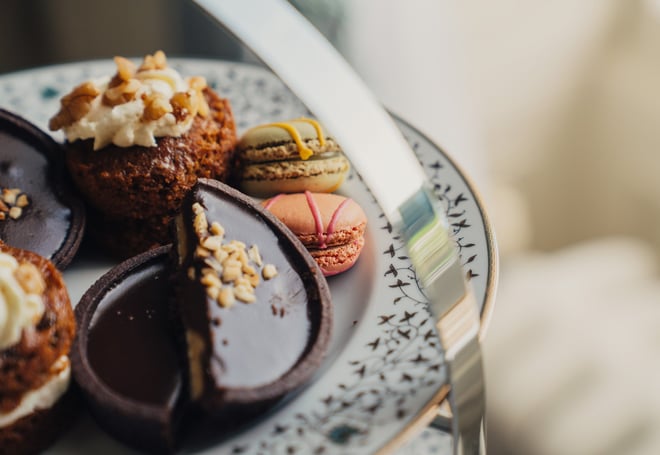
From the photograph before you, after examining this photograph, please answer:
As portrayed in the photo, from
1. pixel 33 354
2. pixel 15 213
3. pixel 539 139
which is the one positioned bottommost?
pixel 539 139

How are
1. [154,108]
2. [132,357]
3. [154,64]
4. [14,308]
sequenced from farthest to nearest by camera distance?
[154,64]
[154,108]
[132,357]
[14,308]

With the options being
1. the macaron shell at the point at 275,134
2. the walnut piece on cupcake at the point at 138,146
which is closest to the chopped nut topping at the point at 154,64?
the walnut piece on cupcake at the point at 138,146

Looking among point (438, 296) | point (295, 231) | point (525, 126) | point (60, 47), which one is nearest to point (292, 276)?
point (295, 231)

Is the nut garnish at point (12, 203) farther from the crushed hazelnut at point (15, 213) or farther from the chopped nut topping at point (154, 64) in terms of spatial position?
the chopped nut topping at point (154, 64)

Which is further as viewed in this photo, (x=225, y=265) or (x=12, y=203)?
(x=12, y=203)

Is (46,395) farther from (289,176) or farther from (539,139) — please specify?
(539,139)

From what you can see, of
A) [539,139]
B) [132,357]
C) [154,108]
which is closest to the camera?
[132,357]

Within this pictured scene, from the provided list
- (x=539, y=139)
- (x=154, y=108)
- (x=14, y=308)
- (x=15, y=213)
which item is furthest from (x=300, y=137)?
(x=539, y=139)
